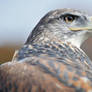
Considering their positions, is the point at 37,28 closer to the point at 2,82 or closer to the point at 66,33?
the point at 66,33

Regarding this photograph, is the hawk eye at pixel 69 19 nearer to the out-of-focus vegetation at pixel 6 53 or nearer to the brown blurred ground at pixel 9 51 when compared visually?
the brown blurred ground at pixel 9 51

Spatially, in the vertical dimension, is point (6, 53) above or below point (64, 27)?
below

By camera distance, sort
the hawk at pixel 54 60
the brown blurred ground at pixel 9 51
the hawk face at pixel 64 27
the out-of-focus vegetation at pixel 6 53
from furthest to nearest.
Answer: the out-of-focus vegetation at pixel 6 53 → the brown blurred ground at pixel 9 51 → the hawk face at pixel 64 27 → the hawk at pixel 54 60

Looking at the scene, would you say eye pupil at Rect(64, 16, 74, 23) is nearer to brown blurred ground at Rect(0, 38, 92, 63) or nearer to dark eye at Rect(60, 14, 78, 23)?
dark eye at Rect(60, 14, 78, 23)

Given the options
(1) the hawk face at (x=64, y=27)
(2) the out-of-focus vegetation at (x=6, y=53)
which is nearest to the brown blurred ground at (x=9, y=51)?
(2) the out-of-focus vegetation at (x=6, y=53)

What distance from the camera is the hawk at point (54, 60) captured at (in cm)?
275

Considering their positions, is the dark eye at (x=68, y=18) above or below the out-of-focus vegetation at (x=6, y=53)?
above

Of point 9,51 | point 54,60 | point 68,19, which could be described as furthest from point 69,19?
point 9,51

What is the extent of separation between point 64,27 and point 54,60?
924 mm

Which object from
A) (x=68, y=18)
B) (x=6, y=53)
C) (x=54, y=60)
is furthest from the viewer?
(x=6, y=53)

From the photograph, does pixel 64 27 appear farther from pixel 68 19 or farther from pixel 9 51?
pixel 9 51

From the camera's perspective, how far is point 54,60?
120 inches

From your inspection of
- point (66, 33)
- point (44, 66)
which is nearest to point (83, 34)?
point (66, 33)

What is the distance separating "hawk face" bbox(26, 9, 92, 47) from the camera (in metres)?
3.83
